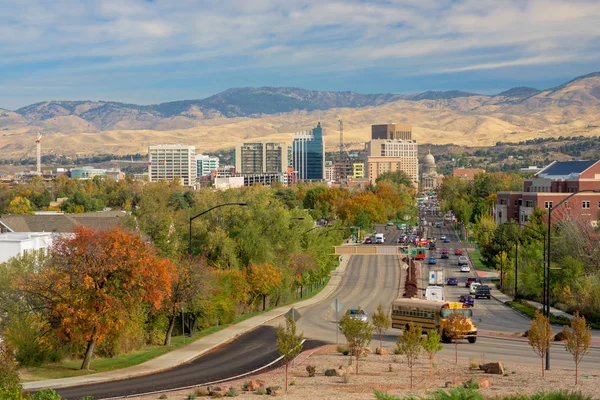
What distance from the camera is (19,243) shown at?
68438 mm

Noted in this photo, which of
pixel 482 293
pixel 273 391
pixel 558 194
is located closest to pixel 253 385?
pixel 273 391

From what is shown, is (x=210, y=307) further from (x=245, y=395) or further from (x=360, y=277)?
(x=360, y=277)

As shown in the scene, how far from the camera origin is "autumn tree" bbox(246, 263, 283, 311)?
6178cm

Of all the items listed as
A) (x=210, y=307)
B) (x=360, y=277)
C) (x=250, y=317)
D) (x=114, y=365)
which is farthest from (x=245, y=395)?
(x=360, y=277)

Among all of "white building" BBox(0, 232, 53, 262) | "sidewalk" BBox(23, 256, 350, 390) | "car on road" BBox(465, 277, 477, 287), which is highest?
"white building" BBox(0, 232, 53, 262)

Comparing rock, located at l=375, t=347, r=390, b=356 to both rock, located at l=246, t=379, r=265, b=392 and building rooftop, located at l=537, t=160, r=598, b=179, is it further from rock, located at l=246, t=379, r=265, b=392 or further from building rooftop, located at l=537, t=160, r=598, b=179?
building rooftop, located at l=537, t=160, r=598, b=179

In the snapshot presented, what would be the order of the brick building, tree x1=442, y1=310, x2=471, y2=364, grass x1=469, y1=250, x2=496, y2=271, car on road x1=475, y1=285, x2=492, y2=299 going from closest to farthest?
tree x1=442, y1=310, x2=471, y2=364 → car on road x1=475, y1=285, x2=492, y2=299 → grass x1=469, y1=250, x2=496, y2=271 → the brick building

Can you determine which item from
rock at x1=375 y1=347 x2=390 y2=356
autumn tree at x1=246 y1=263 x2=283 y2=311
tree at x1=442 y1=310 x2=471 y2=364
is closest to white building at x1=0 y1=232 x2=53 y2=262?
autumn tree at x1=246 y1=263 x2=283 y2=311

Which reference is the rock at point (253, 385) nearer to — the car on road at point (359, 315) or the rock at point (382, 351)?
the car on road at point (359, 315)

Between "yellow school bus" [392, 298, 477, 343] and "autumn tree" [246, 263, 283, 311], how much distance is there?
607 inches

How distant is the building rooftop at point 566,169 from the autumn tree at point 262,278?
65.4 meters

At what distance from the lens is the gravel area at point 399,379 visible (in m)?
28.6

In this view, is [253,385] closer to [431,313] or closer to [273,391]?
[273,391]

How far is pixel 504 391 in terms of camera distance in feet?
91.7
